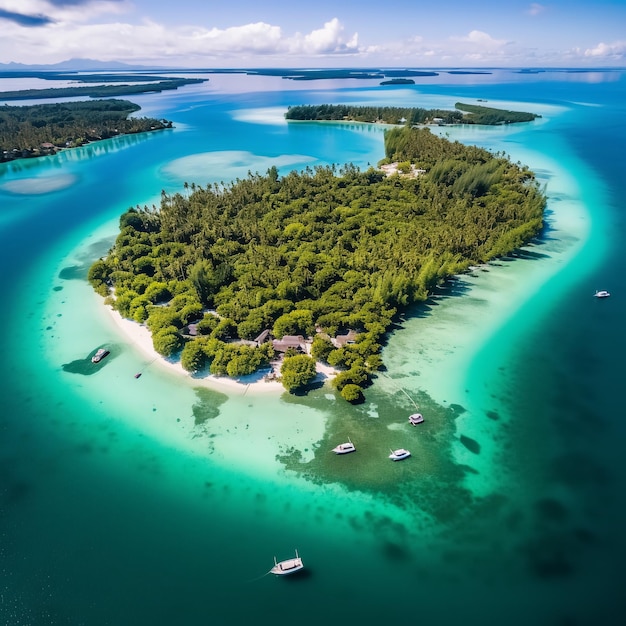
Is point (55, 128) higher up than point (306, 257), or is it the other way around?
point (55, 128)

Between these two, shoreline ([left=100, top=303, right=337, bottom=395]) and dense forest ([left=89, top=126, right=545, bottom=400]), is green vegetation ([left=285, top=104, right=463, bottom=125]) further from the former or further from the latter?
shoreline ([left=100, top=303, right=337, bottom=395])

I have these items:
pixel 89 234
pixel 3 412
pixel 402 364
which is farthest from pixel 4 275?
pixel 402 364

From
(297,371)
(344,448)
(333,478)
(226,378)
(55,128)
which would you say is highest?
(55,128)

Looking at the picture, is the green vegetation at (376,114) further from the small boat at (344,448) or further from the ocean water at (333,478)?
the small boat at (344,448)

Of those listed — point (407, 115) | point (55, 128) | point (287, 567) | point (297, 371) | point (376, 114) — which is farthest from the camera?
point (376, 114)

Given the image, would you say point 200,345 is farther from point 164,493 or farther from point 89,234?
point 89,234

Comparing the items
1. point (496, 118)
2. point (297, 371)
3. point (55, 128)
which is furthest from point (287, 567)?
point (496, 118)

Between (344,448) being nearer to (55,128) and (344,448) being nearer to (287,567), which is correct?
(287,567)

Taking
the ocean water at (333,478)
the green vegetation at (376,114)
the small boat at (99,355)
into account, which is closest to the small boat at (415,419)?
the ocean water at (333,478)

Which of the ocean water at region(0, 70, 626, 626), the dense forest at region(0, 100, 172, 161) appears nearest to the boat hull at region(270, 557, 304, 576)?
the ocean water at region(0, 70, 626, 626)
